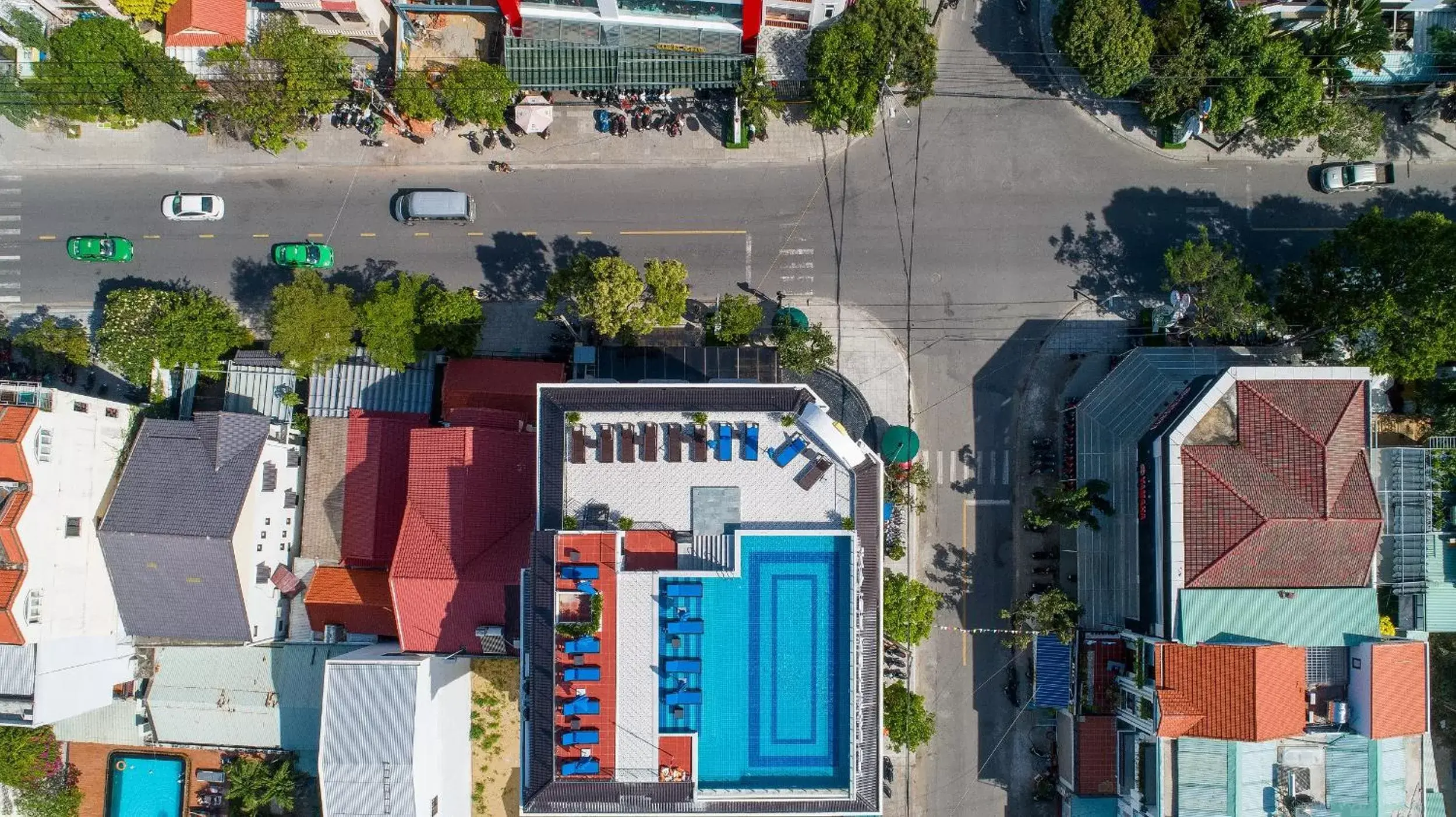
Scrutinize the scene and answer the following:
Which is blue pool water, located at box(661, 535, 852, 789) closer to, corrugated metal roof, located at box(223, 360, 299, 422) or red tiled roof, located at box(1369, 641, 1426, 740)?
red tiled roof, located at box(1369, 641, 1426, 740)

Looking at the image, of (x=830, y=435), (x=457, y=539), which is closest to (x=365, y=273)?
(x=457, y=539)

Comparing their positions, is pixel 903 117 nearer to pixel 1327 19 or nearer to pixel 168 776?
pixel 1327 19

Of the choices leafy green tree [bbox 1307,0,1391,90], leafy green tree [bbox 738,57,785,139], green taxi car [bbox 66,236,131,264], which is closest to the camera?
leafy green tree [bbox 1307,0,1391,90]

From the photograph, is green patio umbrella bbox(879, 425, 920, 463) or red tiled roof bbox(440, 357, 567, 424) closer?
red tiled roof bbox(440, 357, 567, 424)

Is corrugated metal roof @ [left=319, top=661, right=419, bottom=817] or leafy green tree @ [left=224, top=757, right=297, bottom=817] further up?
corrugated metal roof @ [left=319, top=661, right=419, bottom=817]

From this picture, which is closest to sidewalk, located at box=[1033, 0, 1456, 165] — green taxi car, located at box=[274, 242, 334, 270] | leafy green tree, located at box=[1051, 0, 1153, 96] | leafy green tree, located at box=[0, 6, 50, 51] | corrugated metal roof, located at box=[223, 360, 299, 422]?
leafy green tree, located at box=[1051, 0, 1153, 96]
